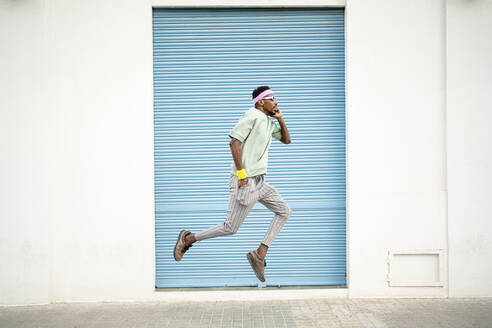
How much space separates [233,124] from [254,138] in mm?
2316

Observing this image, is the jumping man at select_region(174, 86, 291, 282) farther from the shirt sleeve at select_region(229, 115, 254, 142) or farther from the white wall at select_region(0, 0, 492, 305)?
the white wall at select_region(0, 0, 492, 305)

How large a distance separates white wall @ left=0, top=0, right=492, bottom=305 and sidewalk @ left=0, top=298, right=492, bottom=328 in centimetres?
22

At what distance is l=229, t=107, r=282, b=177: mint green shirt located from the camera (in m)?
5.54

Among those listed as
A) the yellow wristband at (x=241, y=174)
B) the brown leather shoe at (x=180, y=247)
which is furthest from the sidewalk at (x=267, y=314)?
the yellow wristband at (x=241, y=174)

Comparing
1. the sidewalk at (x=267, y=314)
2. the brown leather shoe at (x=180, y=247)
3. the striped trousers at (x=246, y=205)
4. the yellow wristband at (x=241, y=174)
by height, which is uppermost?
the yellow wristband at (x=241, y=174)
